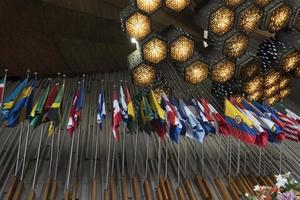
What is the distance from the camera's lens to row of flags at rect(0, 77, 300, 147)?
4.79m

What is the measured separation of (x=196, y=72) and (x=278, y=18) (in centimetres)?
143

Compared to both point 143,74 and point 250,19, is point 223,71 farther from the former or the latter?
point 143,74

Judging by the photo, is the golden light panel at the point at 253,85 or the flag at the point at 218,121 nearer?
the flag at the point at 218,121

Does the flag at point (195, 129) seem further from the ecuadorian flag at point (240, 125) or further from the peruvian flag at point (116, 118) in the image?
the peruvian flag at point (116, 118)

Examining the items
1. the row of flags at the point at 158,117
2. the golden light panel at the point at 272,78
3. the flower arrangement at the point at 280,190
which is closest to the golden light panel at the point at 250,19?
the row of flags at the point at 158,117

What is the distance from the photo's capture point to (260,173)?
229 inches

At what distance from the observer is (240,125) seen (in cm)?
509

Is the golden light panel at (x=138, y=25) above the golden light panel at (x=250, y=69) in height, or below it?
above

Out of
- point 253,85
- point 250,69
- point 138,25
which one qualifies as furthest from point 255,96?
point 138,25

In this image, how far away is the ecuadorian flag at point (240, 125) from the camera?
496 centimetres

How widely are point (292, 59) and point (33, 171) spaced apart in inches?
171

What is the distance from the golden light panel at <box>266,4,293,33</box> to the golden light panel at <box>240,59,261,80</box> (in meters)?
0.59

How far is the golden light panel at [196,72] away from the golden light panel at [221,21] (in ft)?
1.83

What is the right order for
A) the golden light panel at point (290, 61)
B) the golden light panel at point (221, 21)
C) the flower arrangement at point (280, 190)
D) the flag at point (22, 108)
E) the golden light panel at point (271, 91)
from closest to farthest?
the flower arrangement at point (280, 190) → the flag at point (22, 108) → the golden light panel at point (221, 21) → the golden light panel at point (290, 61) → the golden light panel at point (271, 91)
